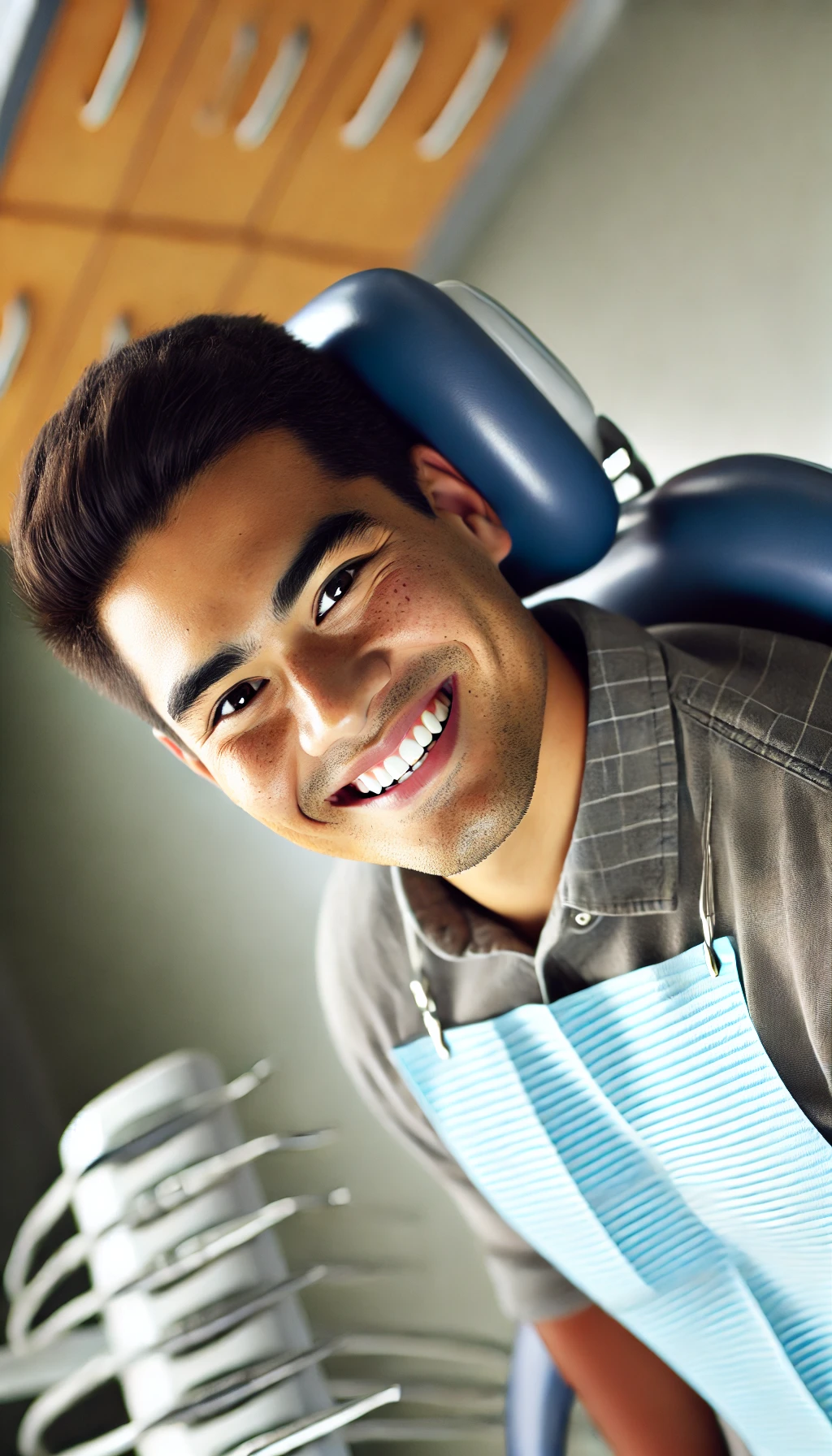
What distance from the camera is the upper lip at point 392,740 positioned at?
96 cm

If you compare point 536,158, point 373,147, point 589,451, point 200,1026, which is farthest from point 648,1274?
point 536,158

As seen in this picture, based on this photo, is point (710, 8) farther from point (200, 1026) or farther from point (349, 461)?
point (200, 1026)

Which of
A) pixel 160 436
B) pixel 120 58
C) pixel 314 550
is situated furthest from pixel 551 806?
pixel 120 58

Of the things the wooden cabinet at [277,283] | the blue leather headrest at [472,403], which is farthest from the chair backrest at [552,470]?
the wooden cabinet at [277,283]

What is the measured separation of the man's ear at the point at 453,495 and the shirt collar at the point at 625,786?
0.40 feet

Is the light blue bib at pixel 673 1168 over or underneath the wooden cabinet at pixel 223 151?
underneath

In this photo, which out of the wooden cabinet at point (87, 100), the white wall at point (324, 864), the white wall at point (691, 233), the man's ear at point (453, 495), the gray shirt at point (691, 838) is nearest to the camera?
the gray shirt at point (691, 838)

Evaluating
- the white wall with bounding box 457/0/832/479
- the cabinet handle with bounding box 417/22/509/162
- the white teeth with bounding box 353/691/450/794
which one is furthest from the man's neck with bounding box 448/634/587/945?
the cabinet handle with bounding box 417/22/509/162

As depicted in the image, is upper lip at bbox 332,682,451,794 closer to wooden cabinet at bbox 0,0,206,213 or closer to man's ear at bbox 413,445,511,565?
man's ear at bbox 413,445,511,565

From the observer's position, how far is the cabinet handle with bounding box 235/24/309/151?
182 cm

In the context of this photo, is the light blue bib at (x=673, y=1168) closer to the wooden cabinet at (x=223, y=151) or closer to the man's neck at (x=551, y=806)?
the man's neck at (x=551, y=806)

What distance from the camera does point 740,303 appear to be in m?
2.01

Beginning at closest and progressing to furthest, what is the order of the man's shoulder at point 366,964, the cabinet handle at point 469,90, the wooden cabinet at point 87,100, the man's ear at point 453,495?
1. the man's ear at point 453,495
2. the man's shoulder at point 366,964
3. the wooden cabinet at point 87,100
4. the cabinet handle at point 469,90

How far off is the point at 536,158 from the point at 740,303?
61 centimetres
